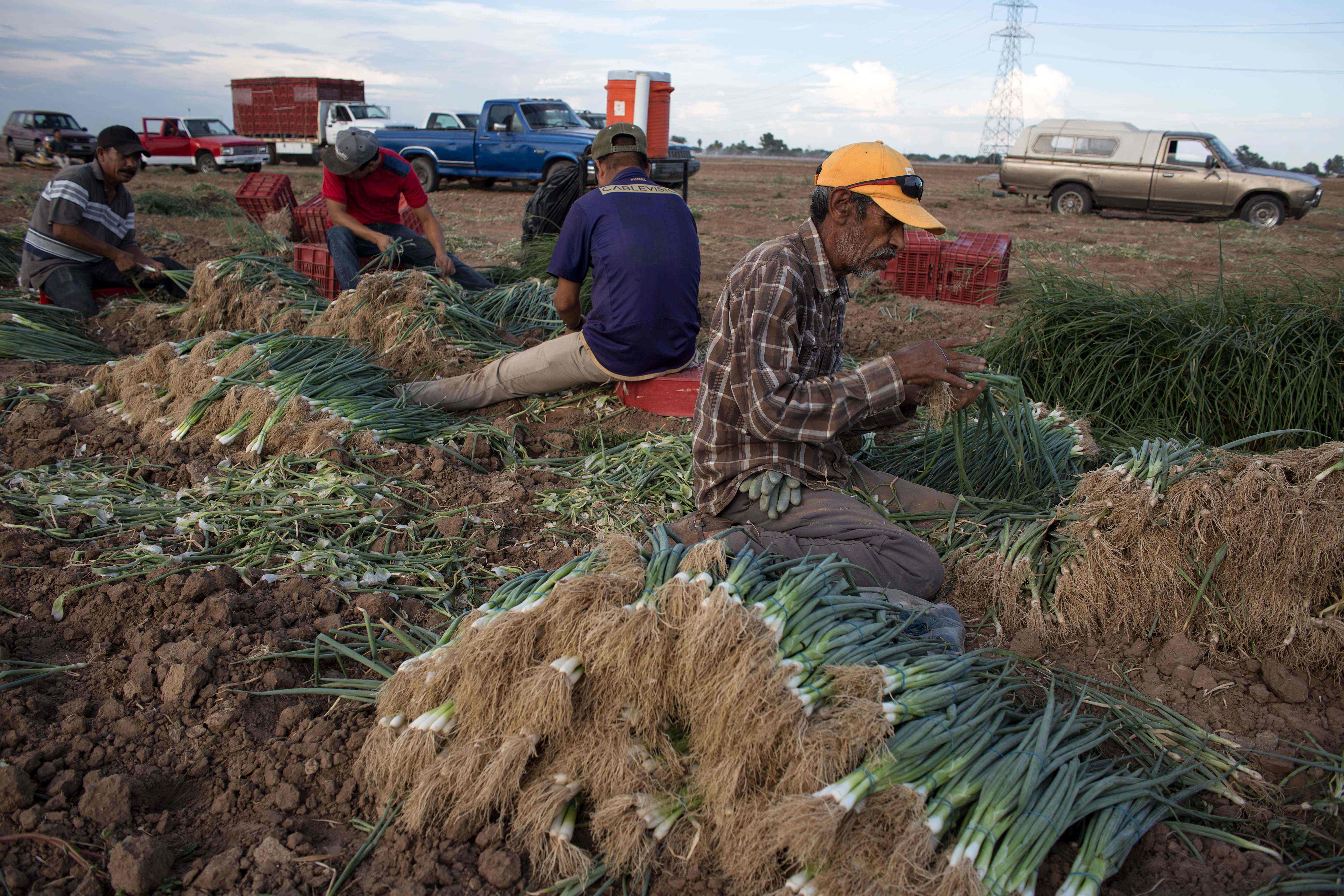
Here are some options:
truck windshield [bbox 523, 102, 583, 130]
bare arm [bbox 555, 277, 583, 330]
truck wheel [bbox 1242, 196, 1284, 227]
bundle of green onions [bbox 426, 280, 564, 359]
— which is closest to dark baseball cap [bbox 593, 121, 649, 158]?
bare arm [bbox 555, 277, 583, 330]

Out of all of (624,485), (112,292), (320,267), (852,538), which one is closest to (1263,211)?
(320,267)

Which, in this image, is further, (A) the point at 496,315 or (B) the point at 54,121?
(B) the point at 54,121

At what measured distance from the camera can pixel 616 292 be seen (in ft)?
12.8

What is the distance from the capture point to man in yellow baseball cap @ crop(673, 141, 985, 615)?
7.73 ft

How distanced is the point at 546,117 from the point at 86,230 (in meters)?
10.9

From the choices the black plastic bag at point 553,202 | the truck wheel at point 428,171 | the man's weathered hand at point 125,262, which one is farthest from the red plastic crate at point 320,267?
the truck wheel at point 428,171

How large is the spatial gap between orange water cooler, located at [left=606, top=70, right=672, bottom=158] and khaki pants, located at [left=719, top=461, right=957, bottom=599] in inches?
225

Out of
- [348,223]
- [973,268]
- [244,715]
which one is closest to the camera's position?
[244,715]

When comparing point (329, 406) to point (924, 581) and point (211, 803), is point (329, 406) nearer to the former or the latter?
point (211, 803)

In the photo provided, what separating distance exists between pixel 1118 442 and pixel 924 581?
1.88 metres

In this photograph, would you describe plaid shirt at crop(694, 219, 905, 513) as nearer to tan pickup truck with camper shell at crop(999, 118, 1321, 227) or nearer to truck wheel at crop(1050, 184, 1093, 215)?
tan pickup truck with camper shell at crop(999, 118, 1321, 227)

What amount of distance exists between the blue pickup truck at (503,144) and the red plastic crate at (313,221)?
841 cm

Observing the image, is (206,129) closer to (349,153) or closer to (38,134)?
(38,134)

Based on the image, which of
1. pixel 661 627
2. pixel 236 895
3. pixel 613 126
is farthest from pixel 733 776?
pixel 613 126
